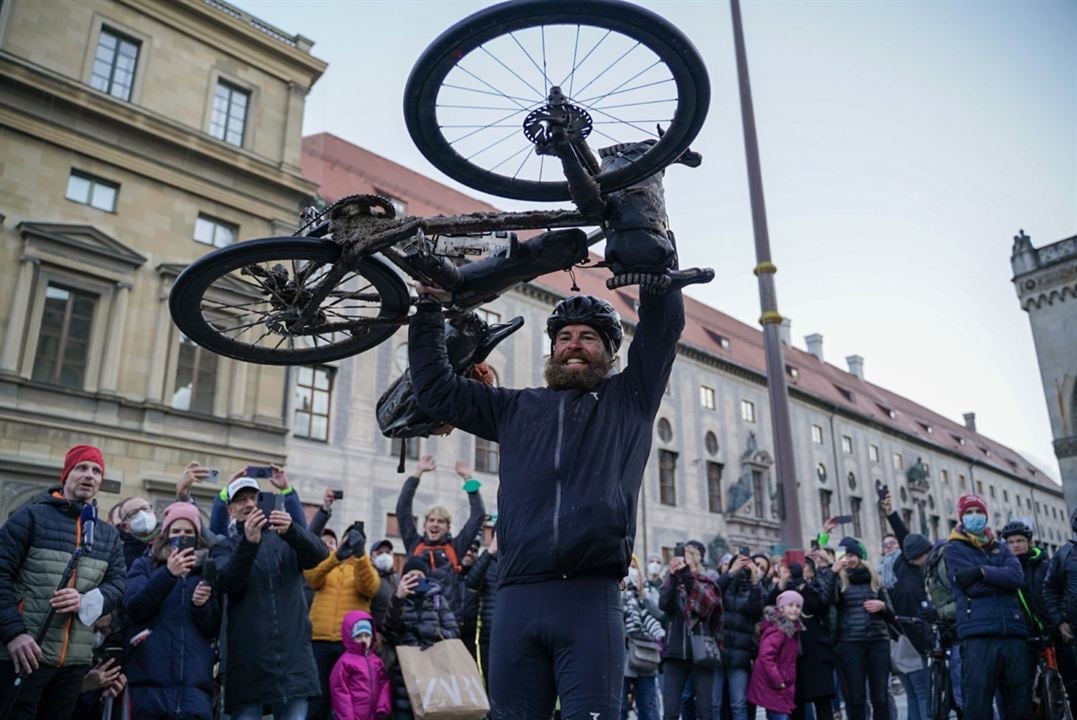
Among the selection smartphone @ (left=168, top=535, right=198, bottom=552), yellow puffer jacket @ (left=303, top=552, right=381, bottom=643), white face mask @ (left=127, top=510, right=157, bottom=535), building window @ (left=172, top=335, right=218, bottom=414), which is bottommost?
yellow puffer jacket @ (left=303, top=552, right=381, bottom=643)

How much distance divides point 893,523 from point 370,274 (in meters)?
7.66

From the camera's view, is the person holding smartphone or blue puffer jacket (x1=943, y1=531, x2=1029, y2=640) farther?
blue puffer jacket (x1=943, y1=531, x2=1029, y2=640)

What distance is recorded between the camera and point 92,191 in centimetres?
1931

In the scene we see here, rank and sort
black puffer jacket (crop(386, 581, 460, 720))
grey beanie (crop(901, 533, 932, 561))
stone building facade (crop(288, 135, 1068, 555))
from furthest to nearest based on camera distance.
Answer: stone building facade (crop(288, 135, 1068, 555)) < grey beanie (crop(901, 533, 932, 561)) < black puffer jacket (crop(386, 581, 460, 720))

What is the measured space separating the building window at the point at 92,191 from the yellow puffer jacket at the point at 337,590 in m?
16.0

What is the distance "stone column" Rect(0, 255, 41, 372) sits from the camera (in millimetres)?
16953

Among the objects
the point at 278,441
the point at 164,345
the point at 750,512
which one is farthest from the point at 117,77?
the point at 750,512

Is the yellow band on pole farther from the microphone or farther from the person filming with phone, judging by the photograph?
the microphone

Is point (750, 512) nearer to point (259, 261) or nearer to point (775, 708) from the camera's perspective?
point (775, 708)

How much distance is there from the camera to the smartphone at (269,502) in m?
5.64

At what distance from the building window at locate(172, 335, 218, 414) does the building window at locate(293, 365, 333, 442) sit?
244 cm

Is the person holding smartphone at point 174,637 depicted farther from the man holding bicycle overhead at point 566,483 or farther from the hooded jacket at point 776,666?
the hooded jacket at point 776,666

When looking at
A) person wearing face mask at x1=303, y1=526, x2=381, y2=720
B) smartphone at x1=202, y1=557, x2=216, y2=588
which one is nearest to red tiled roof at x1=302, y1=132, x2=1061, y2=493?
person wearing face mask at x1=303, y1=526, x2=381, y2=720

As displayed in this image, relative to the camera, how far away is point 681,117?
3.24 meters
